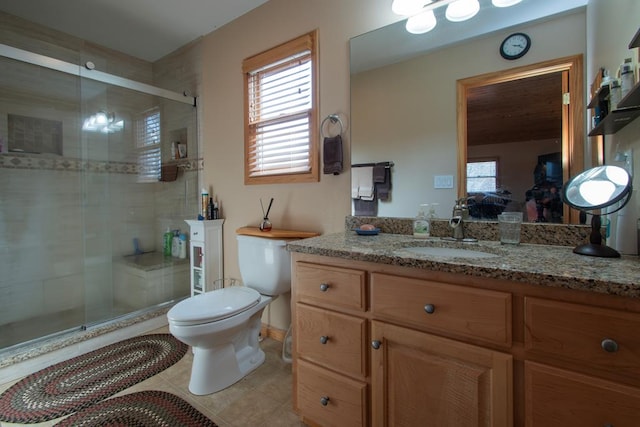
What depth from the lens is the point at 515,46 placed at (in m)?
1.25

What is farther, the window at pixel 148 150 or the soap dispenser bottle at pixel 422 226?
the window at pixel 148 150

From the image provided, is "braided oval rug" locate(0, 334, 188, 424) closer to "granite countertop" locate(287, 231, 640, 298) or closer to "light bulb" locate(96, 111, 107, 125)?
"granite countertop" locate(287, 231, 640, 298)

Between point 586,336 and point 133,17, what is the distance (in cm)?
317

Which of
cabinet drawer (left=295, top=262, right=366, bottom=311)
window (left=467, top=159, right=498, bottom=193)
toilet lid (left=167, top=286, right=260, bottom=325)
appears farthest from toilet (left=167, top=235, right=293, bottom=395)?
window (left=467, top=159, right=498, bottom=193)

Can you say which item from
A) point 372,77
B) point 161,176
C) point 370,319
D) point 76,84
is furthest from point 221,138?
point 370,319

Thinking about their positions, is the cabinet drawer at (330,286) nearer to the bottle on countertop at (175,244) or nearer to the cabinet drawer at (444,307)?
the cabinet drawer at (444,307)

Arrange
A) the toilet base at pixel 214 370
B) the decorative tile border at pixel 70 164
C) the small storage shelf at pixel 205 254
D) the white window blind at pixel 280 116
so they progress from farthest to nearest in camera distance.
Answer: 1. the small storage shelf at pixel 205 254
2. the decorative tile border at pixel 70 164
3. the white window blind at pixel 280 116
4. the toilet base at pixel 214 370

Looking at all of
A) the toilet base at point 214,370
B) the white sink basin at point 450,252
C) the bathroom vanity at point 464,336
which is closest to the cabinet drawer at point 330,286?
the bathroom vanity at point 464,336

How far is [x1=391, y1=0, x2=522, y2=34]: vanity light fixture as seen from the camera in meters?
1.37

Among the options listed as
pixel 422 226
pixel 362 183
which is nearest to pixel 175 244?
pixel 362 183

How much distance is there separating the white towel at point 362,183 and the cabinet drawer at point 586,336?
0.98 meters

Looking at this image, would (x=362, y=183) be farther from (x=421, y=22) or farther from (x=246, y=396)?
(x=246, y=396)

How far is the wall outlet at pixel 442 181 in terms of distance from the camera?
4.64ft

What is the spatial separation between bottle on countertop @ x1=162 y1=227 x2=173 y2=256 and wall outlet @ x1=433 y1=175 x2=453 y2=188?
2.46 meters
